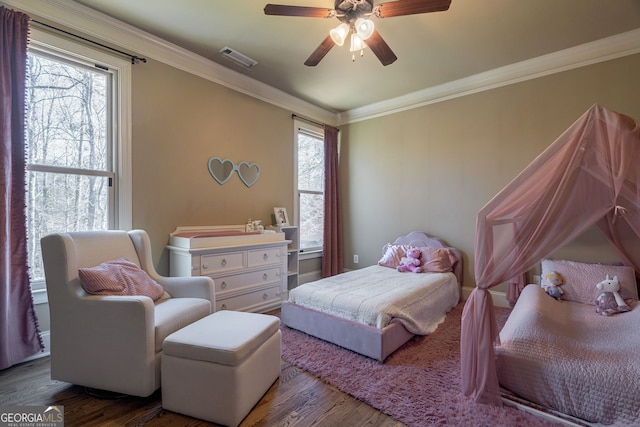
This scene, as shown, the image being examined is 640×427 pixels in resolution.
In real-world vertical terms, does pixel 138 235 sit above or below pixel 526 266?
above

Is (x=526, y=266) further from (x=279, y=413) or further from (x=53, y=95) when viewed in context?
(x=53, y=95)

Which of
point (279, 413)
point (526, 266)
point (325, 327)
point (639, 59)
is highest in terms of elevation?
point (639, 59)

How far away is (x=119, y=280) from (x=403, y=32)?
3025mm

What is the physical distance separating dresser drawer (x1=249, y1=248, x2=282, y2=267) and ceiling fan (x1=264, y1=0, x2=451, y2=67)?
2.06 metres

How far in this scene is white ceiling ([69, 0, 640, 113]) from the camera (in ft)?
7.88

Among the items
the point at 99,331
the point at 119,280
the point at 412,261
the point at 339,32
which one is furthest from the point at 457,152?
the point at 99,331

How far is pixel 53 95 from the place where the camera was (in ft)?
7.92

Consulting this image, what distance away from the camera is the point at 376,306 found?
7.80 feet

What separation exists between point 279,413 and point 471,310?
1.29m

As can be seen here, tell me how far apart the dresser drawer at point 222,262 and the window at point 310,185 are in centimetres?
145

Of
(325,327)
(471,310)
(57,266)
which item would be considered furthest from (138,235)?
(471,310)

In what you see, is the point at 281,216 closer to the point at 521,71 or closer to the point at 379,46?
the point at 379,46

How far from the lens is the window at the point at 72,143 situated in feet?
7.60

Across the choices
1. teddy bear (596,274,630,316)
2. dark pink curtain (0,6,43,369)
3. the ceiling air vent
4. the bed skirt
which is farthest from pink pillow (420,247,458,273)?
dark pink curtain (0,6,43,369)
